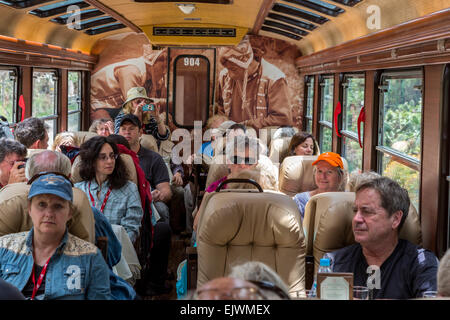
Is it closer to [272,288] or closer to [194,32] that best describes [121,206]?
[272,288]

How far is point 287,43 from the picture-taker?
9.09 meters

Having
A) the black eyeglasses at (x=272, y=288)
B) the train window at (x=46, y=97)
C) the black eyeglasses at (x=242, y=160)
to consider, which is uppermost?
the train window at (x=46, y=97)

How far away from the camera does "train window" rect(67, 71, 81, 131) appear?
8.11 metres

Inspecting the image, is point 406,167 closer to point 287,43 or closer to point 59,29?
point 59,29

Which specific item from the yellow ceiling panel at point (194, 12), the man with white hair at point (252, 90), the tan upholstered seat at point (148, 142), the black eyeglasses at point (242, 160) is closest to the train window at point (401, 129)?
the black eyeglasses at point (242, 160)

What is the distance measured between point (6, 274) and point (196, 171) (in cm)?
420

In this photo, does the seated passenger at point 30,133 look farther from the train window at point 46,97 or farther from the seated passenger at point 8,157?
the train window at point 46,97

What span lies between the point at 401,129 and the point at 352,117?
1.68 metres

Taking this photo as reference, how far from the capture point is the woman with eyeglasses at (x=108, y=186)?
4121 mm

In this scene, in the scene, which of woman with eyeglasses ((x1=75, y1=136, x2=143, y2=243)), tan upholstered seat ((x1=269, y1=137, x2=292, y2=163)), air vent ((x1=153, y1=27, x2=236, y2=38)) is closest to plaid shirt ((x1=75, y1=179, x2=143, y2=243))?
woman with eyeglasses ((x1=75, y1=136, x2=143, y2=243))

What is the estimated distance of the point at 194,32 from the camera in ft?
27.2

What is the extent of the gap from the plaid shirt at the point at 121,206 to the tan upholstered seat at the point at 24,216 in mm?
1141

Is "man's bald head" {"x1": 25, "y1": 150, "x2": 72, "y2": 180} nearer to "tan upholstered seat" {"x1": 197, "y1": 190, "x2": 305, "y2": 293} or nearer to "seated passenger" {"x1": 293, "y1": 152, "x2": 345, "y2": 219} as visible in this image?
"tan upholstered seat" {"x1": 197, "y1": 190, "x2": 305, "y2": 293}
